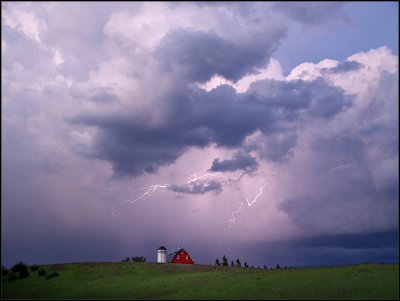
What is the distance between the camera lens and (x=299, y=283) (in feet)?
176

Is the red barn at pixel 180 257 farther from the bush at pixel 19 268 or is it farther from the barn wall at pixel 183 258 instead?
the bush at pixel 19 268

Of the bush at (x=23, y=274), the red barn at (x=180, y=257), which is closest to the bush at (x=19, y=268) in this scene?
the bush at (x=23, y=274)

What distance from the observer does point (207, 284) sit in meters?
55.4

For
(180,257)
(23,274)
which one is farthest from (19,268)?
(180,257)

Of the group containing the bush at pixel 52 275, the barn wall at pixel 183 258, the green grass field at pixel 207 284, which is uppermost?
the barn wall at pixel 183 258

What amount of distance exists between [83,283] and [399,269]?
37.1 metres

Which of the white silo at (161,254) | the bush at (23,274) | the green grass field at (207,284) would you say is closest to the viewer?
the green grass field at (207,284)

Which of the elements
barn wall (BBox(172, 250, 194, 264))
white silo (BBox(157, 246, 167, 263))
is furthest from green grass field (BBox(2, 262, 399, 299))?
barn wall (BBox(172, 250, 194, 264))

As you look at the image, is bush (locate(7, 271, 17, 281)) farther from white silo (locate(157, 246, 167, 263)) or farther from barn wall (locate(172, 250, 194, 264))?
barn wall (locate(172, 250, 194, 264))

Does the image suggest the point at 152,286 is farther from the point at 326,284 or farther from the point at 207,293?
the point at 326,284

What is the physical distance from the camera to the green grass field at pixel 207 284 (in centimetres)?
4947

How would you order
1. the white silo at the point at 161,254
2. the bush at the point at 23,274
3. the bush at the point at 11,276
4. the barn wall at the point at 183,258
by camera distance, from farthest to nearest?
1. the barn wall at the point at 183,258
2. the white silo at the point at 161,254
3. the bush at the point at 23,274
4. the bush at the point at 11,276

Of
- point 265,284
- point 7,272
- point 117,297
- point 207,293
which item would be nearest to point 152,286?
point 117,297

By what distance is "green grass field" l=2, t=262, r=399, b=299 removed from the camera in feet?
162
